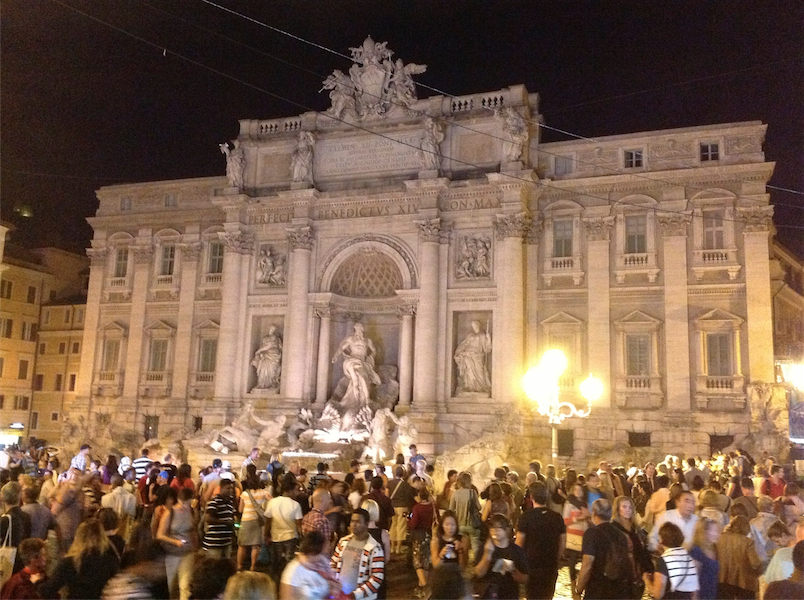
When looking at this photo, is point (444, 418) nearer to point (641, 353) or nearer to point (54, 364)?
point (641, 353)

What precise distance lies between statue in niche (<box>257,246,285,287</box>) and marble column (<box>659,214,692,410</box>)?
51.0ft

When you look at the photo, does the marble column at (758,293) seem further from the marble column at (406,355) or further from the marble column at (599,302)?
the marble column at (406,355)

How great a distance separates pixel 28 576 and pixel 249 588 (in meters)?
2.66

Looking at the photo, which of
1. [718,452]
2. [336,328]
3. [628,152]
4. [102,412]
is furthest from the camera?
[102,412]

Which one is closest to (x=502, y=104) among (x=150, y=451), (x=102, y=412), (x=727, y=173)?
(x=727, y=173)

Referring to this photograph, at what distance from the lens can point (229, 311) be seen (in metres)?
31.1

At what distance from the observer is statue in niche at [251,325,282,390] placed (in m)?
30.5

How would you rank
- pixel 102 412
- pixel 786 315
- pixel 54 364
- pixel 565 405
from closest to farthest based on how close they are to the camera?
1. pixel 565 405
2. pixel 102 412
3. pixel 786 315
4. pixel 54 364

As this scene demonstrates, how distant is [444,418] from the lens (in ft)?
89.6

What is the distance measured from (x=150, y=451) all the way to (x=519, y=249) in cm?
1620

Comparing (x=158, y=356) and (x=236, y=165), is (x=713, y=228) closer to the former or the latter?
(x=236, y=165)

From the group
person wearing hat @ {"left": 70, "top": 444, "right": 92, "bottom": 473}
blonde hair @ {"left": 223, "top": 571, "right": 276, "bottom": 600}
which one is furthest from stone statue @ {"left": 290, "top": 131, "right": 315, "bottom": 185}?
blonde hair @ {"left": 223, "top": 571, "right": 276, "bottom": 600}

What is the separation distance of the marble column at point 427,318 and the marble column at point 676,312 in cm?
847

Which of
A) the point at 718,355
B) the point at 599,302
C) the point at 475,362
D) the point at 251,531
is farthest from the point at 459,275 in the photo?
the point at 251,531
